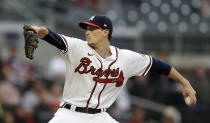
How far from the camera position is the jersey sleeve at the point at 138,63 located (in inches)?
185

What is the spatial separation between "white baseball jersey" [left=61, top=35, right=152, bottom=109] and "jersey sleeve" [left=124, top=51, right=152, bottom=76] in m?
0.09

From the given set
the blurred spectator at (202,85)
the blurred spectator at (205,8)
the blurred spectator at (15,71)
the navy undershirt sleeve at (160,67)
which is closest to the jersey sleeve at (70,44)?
the navy undershirt sleeve at (160,67)

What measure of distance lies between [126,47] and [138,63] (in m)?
6.41

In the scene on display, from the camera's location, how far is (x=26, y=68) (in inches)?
352

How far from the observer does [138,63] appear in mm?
4785

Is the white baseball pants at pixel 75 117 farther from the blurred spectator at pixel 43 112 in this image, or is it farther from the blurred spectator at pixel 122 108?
the blurred spectator at pixel 122 108

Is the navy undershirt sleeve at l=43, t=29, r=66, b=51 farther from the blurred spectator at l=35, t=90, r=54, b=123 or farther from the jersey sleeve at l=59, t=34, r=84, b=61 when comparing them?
the blurred spectator at l=35, t=90, r=54, b=123

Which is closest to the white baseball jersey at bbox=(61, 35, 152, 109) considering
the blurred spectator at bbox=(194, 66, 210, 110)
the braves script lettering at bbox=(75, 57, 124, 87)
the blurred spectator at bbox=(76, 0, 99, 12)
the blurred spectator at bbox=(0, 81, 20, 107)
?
the braves script lettering at bbox=(75, 57, 124, 87)

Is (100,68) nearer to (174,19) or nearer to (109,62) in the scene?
(109,62)

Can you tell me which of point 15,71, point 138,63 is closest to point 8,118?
point 15,71

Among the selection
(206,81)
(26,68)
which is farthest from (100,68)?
(206,81)

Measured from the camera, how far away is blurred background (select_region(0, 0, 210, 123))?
812 cm

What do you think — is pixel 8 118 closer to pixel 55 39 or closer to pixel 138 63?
pixel 138 63

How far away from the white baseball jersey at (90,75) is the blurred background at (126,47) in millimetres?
3340
